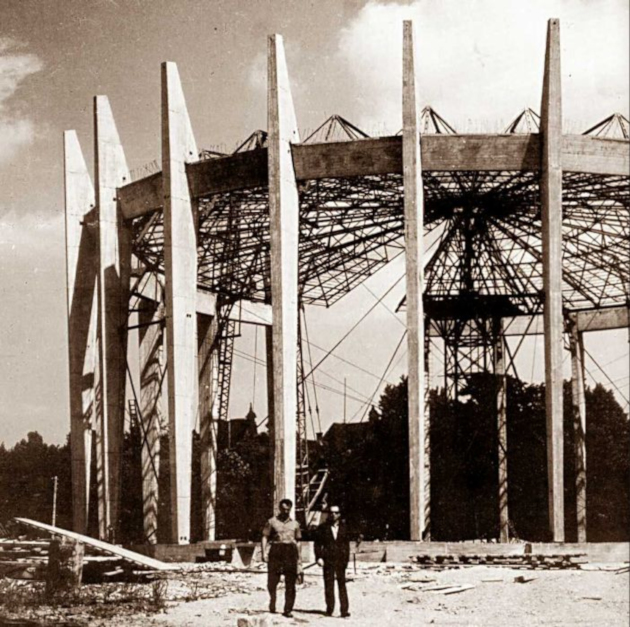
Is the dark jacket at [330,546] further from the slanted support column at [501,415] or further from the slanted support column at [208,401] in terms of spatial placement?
the slanted support column at [501,415]

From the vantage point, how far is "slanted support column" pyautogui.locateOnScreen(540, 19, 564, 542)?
28.4 m

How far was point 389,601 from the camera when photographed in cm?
1895

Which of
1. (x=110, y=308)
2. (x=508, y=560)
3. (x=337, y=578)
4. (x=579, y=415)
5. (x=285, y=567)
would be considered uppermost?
(x=110, y=308)

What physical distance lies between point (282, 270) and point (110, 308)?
8.28m

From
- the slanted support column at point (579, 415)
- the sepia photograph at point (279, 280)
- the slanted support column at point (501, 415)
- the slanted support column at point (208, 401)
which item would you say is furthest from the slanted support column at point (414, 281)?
the slanted support column at point (579, 415)

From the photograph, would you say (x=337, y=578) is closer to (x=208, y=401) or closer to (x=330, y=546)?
(x=330, y=546)

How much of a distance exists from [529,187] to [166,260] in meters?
12.7

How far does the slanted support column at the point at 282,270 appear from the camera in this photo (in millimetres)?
29250

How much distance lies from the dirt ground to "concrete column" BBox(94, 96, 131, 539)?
13.3 meters

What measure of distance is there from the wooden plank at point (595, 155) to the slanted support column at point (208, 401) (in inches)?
733

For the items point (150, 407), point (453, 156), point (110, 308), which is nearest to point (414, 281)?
point (453, 156)

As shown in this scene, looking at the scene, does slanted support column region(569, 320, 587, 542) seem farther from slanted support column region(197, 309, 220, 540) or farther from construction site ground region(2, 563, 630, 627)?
construction site ground region(2, 563, 630, 627)

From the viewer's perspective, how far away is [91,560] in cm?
2252

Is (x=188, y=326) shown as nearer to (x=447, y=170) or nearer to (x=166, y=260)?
(x=166, y=260)
